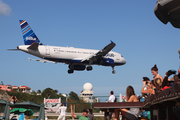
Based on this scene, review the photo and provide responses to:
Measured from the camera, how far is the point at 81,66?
36469mm

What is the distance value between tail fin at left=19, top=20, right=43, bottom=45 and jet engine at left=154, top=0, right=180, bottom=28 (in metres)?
31.8

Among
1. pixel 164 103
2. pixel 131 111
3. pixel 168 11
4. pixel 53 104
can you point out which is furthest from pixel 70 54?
pixel 168 11

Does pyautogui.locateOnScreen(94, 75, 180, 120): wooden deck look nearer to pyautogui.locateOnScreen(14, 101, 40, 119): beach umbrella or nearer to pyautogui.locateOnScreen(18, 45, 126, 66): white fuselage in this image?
pyautogui.locateOnScreen(14, 101, 40, 119): beach umbrella

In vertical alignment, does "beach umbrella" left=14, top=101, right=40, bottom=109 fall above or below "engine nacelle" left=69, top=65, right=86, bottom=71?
below

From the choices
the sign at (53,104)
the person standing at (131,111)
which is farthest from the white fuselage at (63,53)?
the person standing at (131,111)

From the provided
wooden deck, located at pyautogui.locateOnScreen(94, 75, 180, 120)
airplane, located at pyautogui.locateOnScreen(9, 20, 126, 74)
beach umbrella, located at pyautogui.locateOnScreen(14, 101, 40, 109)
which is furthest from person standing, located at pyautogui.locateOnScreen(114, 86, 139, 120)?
airplane, located at pyautogui.locateOnScreen(9, 20, 126, 74)

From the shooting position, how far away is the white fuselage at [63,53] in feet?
103

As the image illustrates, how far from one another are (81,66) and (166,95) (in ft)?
107

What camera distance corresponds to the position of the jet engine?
11.7 feet

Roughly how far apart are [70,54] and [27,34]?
6.61 meters

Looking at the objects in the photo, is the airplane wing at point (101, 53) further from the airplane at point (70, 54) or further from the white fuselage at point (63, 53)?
the white fuselage at point (63, 53)

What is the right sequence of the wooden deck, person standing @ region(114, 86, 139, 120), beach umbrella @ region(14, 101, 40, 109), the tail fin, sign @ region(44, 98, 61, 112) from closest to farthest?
1. the wooden deck
2. person standing @ region(114, 86, 139, 120)
3. beach umbrella @ region(14, 101, 40, 109)
4. sign @ region(44, 98, 61, 112)
5. the tail fin

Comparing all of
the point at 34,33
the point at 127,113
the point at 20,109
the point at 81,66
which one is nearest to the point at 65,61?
the point at 81,66

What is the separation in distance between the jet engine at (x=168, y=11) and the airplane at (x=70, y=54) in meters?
27.4
